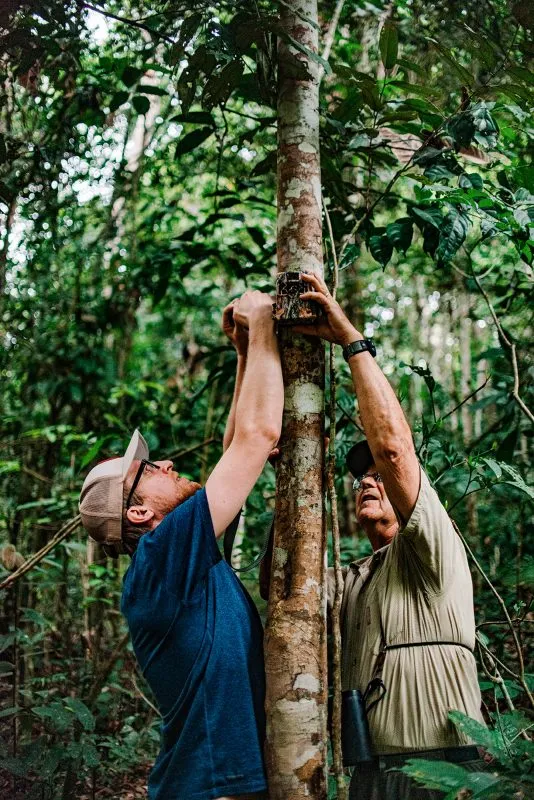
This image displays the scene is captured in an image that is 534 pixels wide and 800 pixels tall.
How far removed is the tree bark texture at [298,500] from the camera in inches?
72.6

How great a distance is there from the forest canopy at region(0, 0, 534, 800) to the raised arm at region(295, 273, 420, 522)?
356 millimetres

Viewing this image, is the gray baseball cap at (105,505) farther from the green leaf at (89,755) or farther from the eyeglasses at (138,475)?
the green leaf at (89,755)

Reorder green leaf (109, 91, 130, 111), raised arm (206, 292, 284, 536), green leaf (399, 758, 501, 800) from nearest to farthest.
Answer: green leaf (399, 758, 501, 800)
raised arm (206, 292, 284, 536)
green leaf (109, 91, 130, 111)

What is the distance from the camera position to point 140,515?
219 cm

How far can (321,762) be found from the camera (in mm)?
1833

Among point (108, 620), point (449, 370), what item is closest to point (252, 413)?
point (108, 620)

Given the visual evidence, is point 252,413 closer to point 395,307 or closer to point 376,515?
point 376,515

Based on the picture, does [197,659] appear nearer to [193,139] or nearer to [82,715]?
[82,715]

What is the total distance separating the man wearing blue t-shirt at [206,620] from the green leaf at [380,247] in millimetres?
1061

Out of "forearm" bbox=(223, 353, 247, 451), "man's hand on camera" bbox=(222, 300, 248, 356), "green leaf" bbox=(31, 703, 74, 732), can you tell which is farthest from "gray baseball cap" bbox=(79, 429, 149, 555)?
"green leaf" bbox=(31, 703, 74, 732)

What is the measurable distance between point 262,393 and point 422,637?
911mm

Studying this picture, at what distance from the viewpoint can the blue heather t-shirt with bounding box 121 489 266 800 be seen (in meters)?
1.89

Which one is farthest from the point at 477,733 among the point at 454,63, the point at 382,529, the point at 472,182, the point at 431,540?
the point at 454,63

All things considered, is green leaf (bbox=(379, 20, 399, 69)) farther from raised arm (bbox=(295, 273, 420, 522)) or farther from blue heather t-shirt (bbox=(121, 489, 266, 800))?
blue heather t-shirt (bbox=(121, 489, 266, 800))
